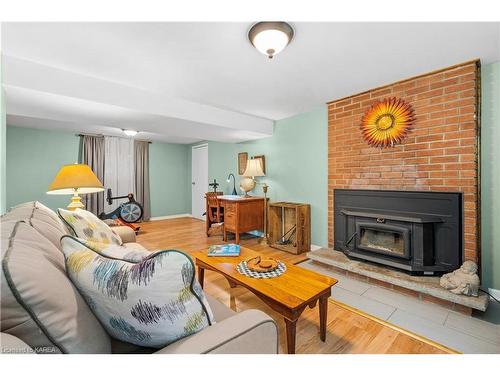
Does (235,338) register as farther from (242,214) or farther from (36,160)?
(36,160)

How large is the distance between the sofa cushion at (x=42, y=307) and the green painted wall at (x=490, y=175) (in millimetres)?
2806

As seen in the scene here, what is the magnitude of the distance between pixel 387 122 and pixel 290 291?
7.02 feet

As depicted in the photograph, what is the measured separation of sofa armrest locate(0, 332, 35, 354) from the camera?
0.50 m

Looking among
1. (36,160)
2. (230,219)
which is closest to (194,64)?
(230,219)

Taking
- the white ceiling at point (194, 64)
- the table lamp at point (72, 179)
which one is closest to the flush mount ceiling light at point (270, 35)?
the white ceiling at point (194, 64)

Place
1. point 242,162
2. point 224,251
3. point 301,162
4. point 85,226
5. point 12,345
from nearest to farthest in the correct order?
point 12,345, point 85,226, point 224,251, point 301,162, point 242,162

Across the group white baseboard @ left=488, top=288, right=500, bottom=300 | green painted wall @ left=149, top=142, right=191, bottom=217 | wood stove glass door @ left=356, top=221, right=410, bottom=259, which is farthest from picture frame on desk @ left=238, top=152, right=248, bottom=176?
white baseboard @ left=488, top=288, right=500, bottom=300

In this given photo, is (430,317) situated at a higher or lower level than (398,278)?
lower

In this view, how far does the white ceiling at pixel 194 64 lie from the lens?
5.00ft

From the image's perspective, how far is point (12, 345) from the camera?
1.69 ft

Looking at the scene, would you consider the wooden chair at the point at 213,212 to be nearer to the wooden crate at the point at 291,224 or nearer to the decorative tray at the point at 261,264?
the wooden crate at the point at 291,224

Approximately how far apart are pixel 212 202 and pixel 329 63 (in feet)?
9.73

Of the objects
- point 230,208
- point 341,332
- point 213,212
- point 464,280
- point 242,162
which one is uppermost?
point 242,162

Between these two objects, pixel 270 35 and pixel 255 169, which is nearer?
pixel 270 35
